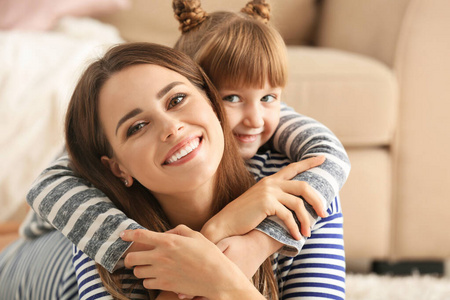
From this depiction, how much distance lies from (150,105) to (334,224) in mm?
336

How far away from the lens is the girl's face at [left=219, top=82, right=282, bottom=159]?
0.98 metres

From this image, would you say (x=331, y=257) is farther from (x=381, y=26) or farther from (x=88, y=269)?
(x=381, y=26)

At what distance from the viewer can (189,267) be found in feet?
2.49

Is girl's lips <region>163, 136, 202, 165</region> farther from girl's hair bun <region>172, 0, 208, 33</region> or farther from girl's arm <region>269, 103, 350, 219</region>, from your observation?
girl's hair bun <region>172, 0, 208, 33</region>

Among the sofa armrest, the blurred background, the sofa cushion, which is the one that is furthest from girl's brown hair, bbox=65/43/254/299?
the sofa armrest

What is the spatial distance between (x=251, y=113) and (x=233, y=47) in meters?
0.11

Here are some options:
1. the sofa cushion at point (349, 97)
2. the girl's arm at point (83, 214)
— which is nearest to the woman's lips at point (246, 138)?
the girl's arm at point (83, 214)

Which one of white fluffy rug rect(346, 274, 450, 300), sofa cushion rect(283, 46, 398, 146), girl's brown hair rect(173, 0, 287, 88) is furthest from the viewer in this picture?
sofa cushion rect(283, 46, 398, 146)

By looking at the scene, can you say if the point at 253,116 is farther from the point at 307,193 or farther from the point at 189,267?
the point at 189,267

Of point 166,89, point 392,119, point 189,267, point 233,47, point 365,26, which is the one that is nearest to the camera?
point 189,267

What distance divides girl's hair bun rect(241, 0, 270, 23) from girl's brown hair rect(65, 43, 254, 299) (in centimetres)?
19

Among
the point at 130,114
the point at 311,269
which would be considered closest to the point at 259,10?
the point at 130,114

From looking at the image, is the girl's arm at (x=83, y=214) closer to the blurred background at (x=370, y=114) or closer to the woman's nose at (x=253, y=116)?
the woman's nose at (x=253, y=116)

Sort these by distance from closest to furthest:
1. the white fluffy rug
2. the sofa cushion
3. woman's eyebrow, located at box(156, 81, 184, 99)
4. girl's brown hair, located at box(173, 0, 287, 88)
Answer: woman's eyebrow, located at box(156, 81, 184, 99), girl's brown hair, located at box(173, 0, 287, 88), the white fluffy rug, the sofa cushion
